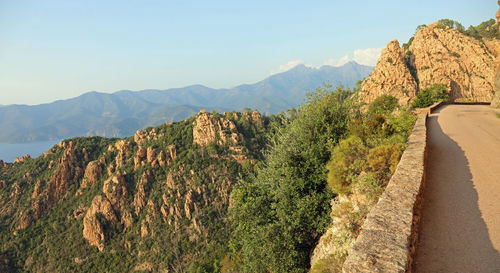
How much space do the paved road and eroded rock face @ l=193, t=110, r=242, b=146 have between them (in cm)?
8030

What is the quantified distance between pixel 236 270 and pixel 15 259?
7823 centimetres

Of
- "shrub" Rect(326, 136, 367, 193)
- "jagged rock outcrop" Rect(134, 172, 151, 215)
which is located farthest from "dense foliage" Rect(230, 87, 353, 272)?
"jagged rock outcrop" Rect(134, 172, 151, 215)

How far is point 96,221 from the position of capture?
232ft

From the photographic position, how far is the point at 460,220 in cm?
566

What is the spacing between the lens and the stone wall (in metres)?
3.63

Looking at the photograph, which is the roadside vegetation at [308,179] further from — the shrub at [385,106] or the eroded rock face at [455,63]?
the eroded rock face at [455,63]

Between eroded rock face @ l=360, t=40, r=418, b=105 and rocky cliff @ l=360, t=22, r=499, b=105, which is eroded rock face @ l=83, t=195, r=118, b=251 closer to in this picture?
rocky cliff @ l=360, t=22, r=499, b=105

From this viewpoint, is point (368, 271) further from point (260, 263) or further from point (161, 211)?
point (161, 211)

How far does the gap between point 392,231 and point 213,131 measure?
89.1 m

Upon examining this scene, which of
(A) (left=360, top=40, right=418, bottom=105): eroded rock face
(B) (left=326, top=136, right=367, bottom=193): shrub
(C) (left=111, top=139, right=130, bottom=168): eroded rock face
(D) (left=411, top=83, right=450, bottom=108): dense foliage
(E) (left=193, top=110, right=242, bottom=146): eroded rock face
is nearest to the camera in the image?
(B) (left=326, top=136, right=367, bottom=193): shrub

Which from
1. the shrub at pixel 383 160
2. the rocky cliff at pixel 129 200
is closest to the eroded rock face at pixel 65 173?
the rocky cliff at pixel 129 200

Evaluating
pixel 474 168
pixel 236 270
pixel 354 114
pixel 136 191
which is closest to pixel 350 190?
pixel 474 168

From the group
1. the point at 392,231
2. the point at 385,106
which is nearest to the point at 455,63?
the point at 385,106

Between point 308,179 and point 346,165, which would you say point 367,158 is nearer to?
point 346,165
